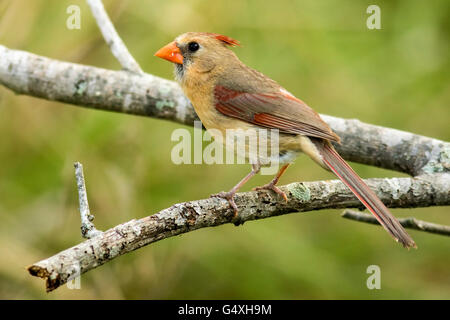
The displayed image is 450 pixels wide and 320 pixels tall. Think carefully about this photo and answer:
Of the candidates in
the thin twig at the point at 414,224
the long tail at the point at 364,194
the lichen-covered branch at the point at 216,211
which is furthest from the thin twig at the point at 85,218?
the thin twig at the point at 414,224

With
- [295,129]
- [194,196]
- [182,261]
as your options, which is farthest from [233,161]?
[295,129]

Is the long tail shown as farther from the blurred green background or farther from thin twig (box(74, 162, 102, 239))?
thin twig (box(74, 162, 102, 239))

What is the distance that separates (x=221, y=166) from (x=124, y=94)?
3.36ft

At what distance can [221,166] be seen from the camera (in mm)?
4531

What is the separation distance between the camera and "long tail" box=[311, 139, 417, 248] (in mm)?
2750

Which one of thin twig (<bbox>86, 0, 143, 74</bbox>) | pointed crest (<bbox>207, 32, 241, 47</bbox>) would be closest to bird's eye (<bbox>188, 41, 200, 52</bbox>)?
pointed crest (<bbox>207, 32, 241, 47</bbox>)

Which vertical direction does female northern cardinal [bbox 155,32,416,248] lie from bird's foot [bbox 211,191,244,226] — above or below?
above

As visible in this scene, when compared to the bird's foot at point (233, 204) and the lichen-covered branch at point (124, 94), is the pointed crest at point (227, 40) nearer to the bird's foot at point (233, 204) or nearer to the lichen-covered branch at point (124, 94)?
the lichen-covered branch at point (124, 94)

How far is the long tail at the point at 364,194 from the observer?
275 centimetres

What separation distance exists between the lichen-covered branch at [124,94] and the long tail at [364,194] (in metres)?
0.57

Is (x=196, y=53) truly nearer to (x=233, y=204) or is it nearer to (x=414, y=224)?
(x=233, y=204)

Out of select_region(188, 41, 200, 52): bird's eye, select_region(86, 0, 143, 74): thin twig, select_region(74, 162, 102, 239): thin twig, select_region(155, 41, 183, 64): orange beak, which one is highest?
select_region(86, 0, 143, 74): thin twig

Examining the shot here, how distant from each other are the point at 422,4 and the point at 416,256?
203 cm

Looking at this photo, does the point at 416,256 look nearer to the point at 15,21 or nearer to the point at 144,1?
the point at 144,1
